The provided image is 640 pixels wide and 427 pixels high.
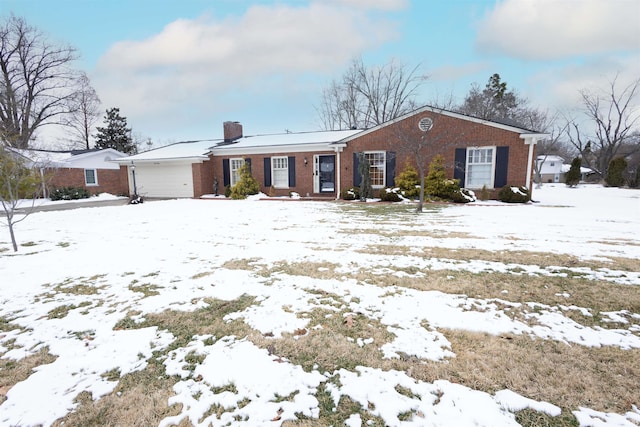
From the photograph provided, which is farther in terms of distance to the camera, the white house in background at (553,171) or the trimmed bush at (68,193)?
the white house in background at (553,171)

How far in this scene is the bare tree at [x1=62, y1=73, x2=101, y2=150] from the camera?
2731 centimetres

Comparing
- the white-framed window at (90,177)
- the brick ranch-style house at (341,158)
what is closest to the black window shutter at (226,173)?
the brick ranch-style house at (341,158)

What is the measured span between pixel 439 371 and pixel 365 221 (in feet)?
23.0

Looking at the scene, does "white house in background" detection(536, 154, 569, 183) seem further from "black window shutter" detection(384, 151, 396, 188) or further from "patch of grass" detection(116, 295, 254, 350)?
"patch of grass" detection(116, 295, 254, 350)

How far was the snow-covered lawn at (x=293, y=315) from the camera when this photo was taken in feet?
6.25

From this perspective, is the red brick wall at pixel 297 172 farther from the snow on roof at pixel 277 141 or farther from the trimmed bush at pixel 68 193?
the trimmed bush at pixel 68 193

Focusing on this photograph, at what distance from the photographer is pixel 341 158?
16.3m

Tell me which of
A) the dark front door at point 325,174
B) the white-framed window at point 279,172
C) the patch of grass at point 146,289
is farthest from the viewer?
the white-framed window at point 279,172

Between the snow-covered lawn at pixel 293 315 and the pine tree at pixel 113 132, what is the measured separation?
32868mm

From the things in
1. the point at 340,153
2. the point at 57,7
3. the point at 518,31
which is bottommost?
the point at 340,153

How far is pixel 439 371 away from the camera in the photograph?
7.16 feet

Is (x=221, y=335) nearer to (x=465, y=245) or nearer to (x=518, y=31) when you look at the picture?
(x=465, y=245)

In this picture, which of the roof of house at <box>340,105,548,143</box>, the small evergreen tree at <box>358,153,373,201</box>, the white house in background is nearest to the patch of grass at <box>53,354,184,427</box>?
the small evergreen tree at <box>358,153,373,201</box>

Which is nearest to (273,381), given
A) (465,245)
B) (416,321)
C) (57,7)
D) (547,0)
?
(416,321)
